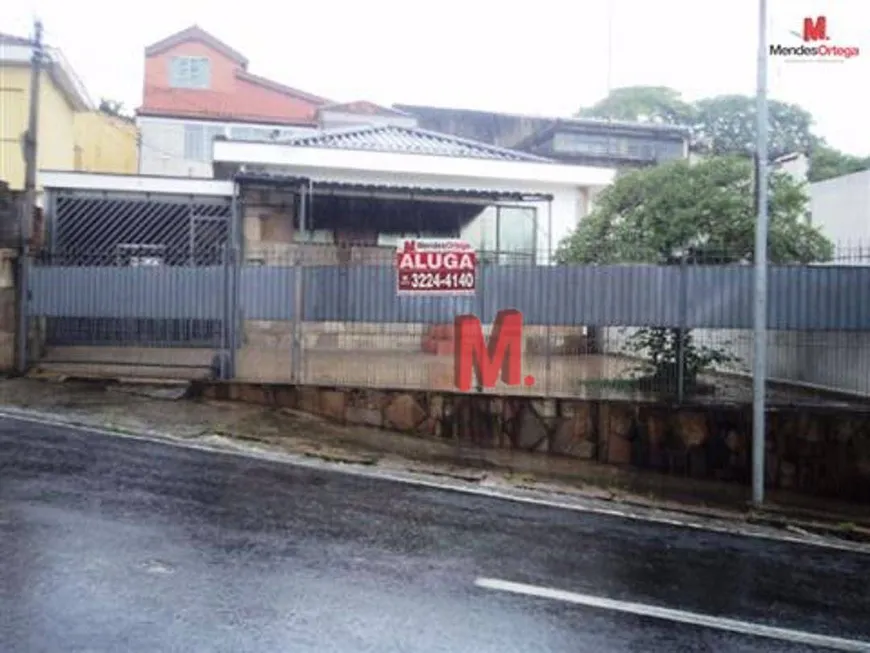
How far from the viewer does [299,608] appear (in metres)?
4.74

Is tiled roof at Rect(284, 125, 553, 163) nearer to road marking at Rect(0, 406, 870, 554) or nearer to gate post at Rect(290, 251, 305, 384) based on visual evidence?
gate post at Rect(290, 251, 305, 384)

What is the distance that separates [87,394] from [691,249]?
928 cm

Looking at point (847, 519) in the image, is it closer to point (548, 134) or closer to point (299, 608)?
point (299, 608)

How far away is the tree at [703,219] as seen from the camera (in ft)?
44.4

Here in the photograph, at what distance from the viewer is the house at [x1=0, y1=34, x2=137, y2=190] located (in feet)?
63.8

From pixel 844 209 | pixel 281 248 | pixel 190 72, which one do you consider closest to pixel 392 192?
pixel 281 248

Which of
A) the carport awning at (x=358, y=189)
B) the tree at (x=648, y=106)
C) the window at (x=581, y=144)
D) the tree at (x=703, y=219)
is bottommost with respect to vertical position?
the tree at (x=703, y=219)

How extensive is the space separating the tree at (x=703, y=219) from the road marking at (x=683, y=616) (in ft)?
23.9

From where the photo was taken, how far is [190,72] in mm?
33844

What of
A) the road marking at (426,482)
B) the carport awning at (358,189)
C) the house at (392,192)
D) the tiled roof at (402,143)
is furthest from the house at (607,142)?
the road marking at (426,482)

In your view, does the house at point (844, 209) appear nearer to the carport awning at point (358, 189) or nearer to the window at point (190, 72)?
the carport awning at point (358, 189)

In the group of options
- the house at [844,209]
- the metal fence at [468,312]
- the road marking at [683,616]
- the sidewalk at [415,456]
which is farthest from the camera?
the house at [844,209]

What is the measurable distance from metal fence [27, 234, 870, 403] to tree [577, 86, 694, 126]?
3791 centimetres

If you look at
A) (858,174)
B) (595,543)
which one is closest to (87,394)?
(595,543)
